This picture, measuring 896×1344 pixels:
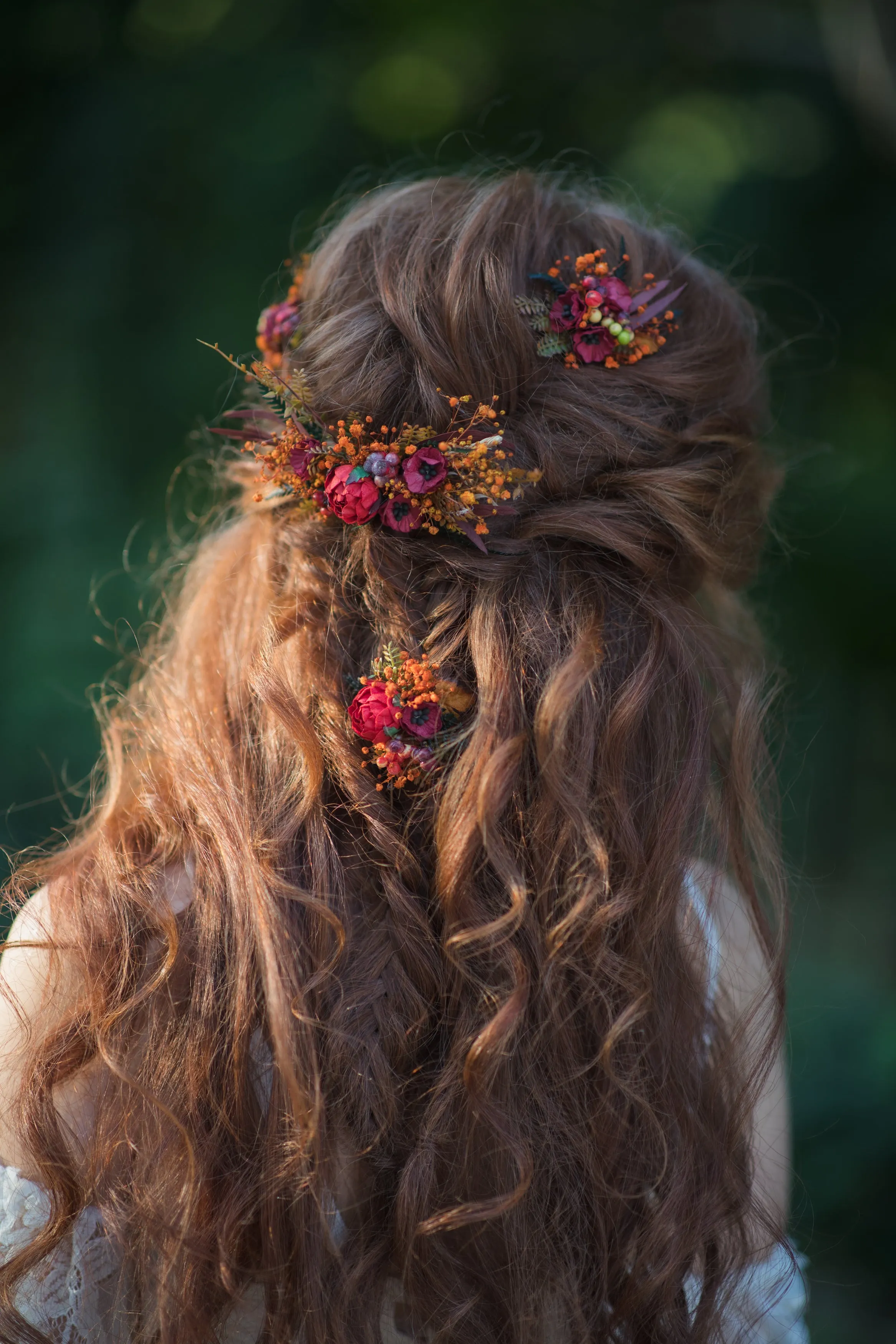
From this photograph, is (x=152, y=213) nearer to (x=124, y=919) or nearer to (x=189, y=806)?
(x=189, y=806)

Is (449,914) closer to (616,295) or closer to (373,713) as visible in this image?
(373,713)

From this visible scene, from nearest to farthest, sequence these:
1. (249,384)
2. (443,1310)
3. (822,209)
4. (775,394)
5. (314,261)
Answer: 1. (443,1310)
2. (314,261)
3. (249,384)
4. (822,209)
5. (775,394)

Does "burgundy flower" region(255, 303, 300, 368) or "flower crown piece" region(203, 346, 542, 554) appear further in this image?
"burgundy flower" region(255, 303, 300, 368)

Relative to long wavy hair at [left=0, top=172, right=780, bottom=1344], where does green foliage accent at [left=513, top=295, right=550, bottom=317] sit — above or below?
above

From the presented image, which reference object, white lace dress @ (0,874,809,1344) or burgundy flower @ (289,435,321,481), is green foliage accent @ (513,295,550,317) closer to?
burgundy flower @ (289,435,321,481)

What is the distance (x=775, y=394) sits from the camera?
1.61 m

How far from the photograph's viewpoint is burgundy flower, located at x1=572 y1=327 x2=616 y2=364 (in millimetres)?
893

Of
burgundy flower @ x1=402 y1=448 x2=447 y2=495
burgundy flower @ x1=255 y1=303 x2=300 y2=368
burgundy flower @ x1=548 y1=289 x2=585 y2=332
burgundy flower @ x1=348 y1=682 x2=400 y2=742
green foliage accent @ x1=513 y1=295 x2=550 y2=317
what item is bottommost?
burgundy flower @ x1=348 y1=682 x2=400 y2=742

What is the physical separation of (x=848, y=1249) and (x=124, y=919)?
149 cm

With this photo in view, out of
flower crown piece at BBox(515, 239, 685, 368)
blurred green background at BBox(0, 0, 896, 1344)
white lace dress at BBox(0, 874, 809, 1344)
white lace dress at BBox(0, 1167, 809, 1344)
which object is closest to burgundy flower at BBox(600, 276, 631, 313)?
flower crown piece at BBox(515, 239, 685, 368)

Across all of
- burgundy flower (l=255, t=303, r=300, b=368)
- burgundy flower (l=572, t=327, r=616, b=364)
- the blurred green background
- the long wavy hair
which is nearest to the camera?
the long wavy hair

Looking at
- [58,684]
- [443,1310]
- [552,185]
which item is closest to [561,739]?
[443,1310]

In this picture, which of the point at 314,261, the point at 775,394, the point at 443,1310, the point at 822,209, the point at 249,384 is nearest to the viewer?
the point at 443,1310

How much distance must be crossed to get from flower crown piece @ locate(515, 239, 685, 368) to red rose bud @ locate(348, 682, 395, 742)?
407mm
